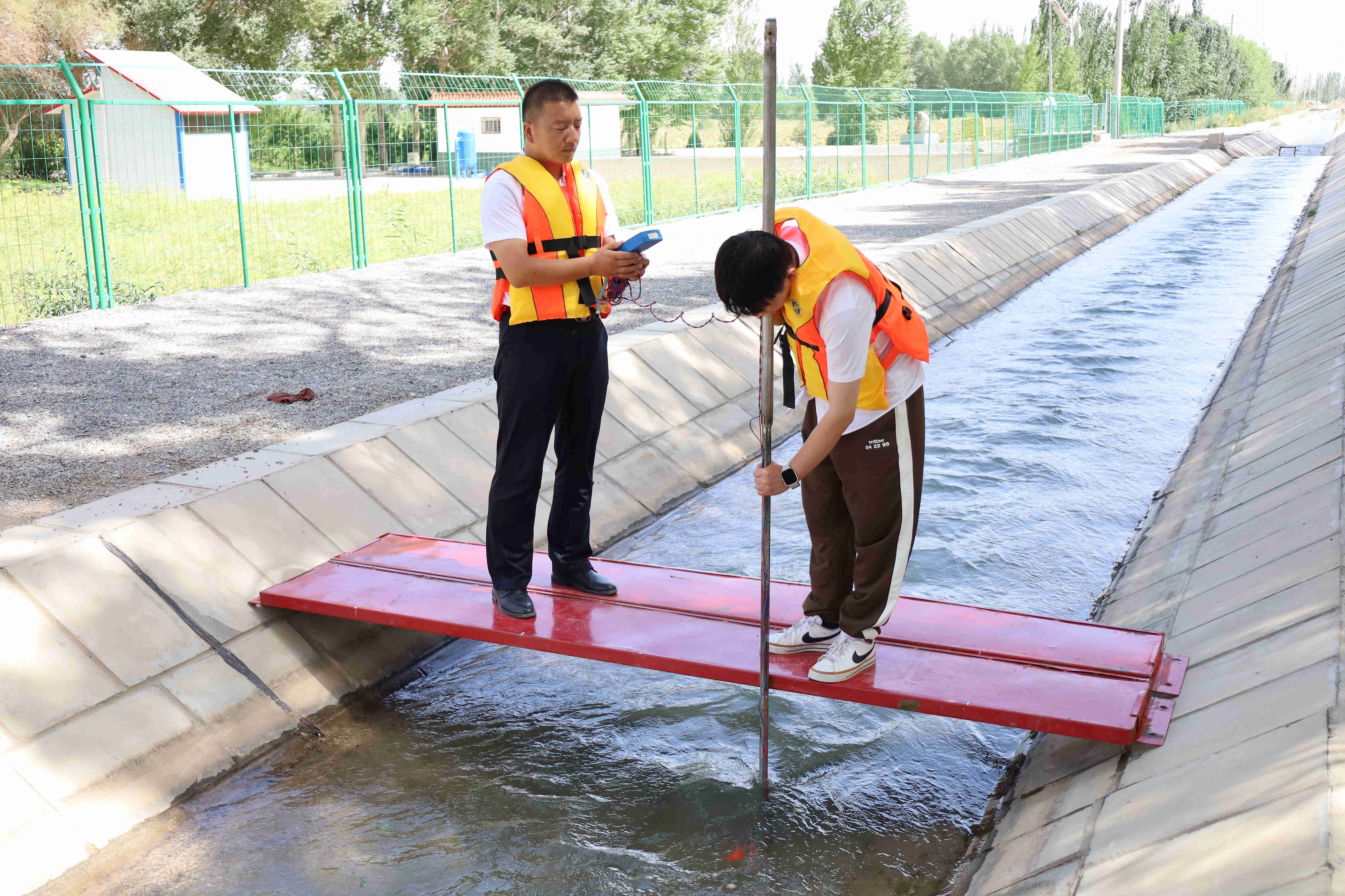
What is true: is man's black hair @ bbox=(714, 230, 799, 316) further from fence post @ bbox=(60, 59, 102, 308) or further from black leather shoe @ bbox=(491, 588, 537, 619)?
fence post @ bbox=(60, 59, 102, 308)

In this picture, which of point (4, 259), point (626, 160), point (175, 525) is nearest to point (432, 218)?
point (626, 160)

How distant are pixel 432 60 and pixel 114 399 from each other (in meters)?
43.9

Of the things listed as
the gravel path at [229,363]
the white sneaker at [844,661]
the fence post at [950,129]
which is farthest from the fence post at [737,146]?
the white sneaker at [844,661]

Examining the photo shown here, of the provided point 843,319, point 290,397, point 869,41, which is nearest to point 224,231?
point 290,397

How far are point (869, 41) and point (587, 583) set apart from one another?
212 feet

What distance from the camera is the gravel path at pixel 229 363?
6604mm

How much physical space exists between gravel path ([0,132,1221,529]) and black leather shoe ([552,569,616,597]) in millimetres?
2392

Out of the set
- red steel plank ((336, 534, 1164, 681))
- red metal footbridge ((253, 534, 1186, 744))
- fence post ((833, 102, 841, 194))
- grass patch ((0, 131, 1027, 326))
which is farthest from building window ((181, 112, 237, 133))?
fence post ((833, 102, 841, 194))

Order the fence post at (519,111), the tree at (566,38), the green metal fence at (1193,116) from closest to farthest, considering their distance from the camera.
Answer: the fence post at (519,111) → the tree at (566,38) → the green metal fence at (1193,116)

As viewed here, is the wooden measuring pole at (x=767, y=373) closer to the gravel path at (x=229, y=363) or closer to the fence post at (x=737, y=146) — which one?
the gravel path at (x=229, y=363)

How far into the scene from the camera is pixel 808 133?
961 inches

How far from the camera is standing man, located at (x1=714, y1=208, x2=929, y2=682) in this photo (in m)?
3.48

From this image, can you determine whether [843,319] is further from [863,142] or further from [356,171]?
[863,142]

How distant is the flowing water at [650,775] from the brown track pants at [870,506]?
803 millimetres
